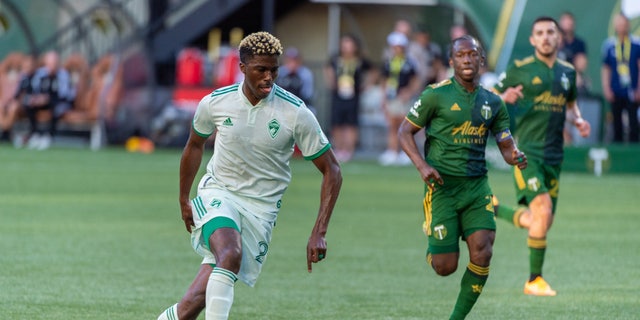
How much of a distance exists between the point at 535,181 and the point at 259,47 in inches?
Result: 191

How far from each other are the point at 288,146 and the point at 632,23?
1928cm

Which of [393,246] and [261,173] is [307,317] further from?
[393,246]

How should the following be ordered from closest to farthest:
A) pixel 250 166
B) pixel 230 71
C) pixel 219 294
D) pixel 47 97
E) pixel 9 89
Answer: pixel 219 294
pixel 250 166
pixel 230 71
pixel 47 97
pixel 9 89

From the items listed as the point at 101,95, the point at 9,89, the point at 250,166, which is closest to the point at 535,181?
the point at 250,166

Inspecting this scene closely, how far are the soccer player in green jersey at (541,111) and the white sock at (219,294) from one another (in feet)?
16.0

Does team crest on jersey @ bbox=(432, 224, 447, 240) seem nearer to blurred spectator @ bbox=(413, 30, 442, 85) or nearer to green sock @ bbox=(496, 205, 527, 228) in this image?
green sock @ bbox=(496, 205, 527, 228)

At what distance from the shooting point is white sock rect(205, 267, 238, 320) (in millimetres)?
7910

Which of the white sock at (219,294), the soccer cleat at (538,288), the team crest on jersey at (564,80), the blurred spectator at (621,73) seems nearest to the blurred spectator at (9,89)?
the blurred spectator at (621,73)

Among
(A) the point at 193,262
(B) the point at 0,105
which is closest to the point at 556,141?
(A) the point at 193,262

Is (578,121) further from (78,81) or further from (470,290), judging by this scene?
(78,81)

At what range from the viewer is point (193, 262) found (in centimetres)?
1342

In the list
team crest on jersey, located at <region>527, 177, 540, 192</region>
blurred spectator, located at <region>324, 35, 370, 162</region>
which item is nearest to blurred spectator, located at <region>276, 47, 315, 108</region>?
blurred spectator, located at <region>324, 35, 370, 162</region>

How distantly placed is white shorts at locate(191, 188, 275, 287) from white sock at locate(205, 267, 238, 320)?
0.31 m

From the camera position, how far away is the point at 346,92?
1163 inches
